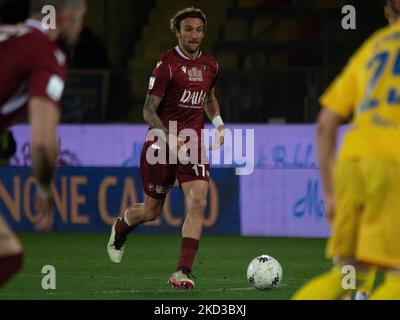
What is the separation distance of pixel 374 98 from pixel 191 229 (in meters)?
4.40

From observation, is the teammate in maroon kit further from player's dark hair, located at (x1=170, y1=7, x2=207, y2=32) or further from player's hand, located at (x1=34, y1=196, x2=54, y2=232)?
player's dark hair, located at (x1=170, y1=7, x2=207, y2=32)

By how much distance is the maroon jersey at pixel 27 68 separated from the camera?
527 cm

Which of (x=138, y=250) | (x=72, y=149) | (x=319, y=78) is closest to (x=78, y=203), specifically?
(x=72, y=149)

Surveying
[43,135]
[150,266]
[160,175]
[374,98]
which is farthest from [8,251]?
[150,266]

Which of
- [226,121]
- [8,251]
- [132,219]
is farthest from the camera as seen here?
[226,121]

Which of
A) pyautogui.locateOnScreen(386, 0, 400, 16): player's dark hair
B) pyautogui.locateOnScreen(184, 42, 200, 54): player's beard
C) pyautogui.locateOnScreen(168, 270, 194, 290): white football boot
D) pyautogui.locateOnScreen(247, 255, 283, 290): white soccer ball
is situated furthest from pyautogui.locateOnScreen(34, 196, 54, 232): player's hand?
pyautogui.locateOnScreen(184, 42, 200, 54): player's beard

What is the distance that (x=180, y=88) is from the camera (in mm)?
9977

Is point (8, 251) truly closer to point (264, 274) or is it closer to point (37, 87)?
point (37, 87)

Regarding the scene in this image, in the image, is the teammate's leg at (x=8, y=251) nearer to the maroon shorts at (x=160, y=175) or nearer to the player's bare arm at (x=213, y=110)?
the maroon shorts at (x=160, y=175)

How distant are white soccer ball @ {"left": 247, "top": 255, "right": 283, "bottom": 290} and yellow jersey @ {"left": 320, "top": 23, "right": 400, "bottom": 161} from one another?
3.82 metres

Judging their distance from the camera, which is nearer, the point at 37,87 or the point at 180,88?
the point at 37,87

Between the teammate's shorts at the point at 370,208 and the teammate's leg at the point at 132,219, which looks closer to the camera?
the teammate's shorts at the point at 370,208

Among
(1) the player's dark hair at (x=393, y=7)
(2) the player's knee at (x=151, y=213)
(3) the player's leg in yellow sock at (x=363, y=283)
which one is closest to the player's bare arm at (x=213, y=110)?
(2) the player's knee at (x=151, y=213)

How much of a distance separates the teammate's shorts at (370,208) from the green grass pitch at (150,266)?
10.7 ft
